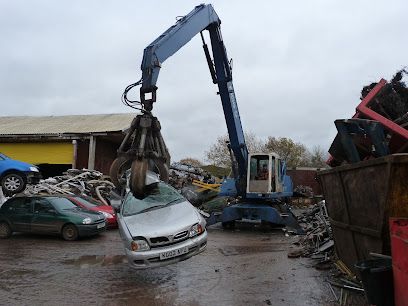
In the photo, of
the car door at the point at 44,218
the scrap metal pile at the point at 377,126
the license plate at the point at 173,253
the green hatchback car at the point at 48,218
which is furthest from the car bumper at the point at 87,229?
the scrap metal pile at the point at 377,126

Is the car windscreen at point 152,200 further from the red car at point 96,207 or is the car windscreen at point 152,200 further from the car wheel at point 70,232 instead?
the red car at point 96,207

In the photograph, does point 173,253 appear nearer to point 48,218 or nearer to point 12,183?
point 48,218

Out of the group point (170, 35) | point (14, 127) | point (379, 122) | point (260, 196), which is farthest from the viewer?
point (14, 127)

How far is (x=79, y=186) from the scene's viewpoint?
Result: 20.5 m

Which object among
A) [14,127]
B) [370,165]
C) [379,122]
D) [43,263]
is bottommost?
[43,263]

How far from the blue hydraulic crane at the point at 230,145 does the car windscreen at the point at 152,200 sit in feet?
1.52

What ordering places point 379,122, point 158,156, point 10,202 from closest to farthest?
1. point 379,122
2. point 158,156
3. point 10,202

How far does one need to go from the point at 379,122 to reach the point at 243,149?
9548mm

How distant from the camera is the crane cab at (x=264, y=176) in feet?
51.0

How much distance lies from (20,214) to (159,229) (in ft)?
26.1

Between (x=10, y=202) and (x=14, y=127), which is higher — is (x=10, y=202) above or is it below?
below

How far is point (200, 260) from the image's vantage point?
1009cm

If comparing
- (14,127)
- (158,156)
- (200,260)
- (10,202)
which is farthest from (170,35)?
(14,127)

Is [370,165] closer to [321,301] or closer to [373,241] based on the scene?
[373,241]
